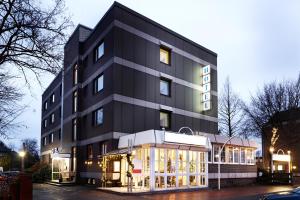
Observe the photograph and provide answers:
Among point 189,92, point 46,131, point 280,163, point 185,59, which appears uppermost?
point 185,59

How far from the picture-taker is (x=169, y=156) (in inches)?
977

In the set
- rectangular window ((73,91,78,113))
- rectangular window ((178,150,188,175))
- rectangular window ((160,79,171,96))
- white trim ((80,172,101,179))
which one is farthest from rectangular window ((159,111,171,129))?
rectangular window ((73,91,78,113))

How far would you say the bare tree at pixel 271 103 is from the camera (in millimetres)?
43062

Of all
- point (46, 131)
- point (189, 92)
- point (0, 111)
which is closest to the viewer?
point (0, 111)

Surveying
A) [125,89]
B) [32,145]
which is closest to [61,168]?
[125,89]

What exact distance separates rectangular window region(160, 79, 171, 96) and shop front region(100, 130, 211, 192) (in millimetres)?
6520

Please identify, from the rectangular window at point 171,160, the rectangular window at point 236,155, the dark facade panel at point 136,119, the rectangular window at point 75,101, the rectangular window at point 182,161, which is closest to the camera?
the rectangular window at point 171,160

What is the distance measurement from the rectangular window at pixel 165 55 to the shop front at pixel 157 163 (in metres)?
8.58

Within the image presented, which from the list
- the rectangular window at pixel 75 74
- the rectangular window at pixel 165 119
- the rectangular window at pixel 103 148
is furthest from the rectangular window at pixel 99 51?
the rectangular window at pixel 103 148

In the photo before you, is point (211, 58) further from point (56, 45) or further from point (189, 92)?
point (56, 45)

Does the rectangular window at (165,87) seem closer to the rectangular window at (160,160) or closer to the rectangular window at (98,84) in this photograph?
the rectangular window at (98,84)

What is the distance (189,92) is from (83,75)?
32.7ft

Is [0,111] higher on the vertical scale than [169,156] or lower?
higher

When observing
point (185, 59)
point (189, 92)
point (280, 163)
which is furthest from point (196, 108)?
point (280, 163)
